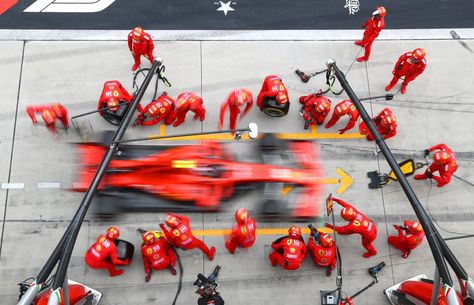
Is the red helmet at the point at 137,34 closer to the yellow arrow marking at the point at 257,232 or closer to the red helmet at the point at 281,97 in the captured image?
the red helmet at the point at 281,97

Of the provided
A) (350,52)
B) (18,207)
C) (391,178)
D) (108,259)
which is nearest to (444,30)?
(350,52)

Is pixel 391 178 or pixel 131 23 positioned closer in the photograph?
pixel 391 178

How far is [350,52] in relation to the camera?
12.5 meters

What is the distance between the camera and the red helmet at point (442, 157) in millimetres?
9789

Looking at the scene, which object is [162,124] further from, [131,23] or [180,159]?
[131,23]

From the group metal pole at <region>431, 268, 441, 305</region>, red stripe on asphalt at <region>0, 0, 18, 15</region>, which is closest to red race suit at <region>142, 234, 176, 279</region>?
metal pole at <region>431, 268, 441, 305</region>

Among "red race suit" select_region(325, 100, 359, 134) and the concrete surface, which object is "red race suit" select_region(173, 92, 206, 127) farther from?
"red race suit" select_region(325, 100, 359, 134)

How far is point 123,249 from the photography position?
30.8 ft

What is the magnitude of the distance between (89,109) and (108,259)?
156 inches

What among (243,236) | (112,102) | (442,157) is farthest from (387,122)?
(112,102)

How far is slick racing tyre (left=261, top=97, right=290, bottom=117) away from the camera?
432 inches

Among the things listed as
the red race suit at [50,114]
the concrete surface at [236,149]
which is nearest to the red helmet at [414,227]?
the concrete surface at [236,149]

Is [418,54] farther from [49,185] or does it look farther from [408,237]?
[49,185]

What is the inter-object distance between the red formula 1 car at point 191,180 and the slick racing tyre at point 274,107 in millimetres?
1164
